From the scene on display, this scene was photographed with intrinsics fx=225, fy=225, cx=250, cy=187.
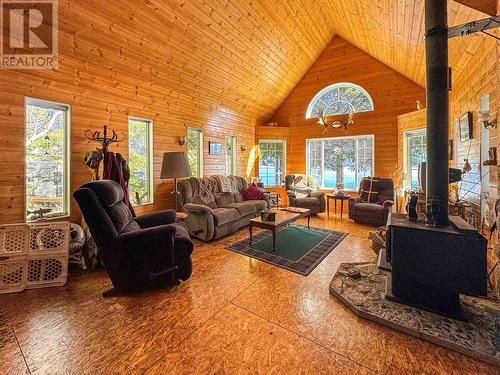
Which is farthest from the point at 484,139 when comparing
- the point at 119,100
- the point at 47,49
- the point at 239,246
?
the point at 47,49

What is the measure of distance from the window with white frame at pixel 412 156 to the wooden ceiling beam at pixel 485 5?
3.59 metres

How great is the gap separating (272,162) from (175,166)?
413cm

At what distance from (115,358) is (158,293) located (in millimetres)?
820

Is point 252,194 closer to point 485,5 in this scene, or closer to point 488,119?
point 488,119

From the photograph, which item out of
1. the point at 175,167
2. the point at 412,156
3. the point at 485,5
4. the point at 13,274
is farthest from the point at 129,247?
the point at 412,156

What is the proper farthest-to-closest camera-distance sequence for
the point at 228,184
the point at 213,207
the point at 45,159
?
the point at 228,184 → the point at 213,207 → the point at 45,159

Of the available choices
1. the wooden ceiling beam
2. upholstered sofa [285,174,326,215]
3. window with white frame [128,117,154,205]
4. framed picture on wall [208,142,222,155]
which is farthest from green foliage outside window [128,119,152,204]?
the wooden ceiling beam

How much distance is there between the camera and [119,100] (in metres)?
3.67

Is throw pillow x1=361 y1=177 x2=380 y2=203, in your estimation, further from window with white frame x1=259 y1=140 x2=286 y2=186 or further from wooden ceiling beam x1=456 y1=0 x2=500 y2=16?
wooden ceiling beam x1=456 y1=0 x2=500 y2=16

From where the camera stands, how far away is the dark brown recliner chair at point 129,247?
2.14m

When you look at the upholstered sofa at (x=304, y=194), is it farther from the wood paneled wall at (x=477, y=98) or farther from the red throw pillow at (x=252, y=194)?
the wood paneled wall at (x=477, y=98)

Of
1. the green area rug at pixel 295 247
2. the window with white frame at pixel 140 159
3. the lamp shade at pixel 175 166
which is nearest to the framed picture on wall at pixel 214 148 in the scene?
the window with white frame at pixel 140 159

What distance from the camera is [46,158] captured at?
302 centimetres

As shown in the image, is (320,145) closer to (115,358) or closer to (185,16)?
(185,16)
